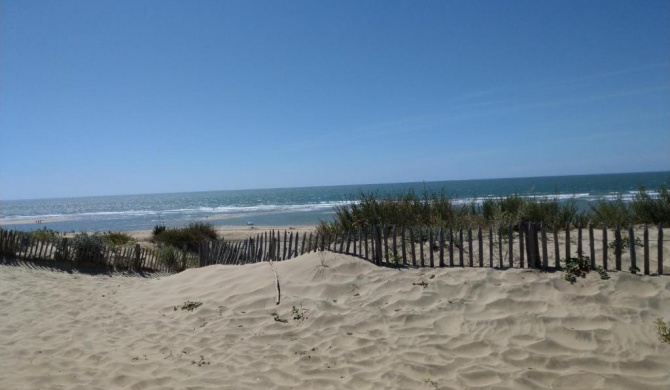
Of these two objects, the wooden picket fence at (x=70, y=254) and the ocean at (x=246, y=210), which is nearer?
the wooden picket fence at (x=70, y=254)

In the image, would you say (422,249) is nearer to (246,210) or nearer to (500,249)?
(500,249)

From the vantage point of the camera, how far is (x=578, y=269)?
245 inches

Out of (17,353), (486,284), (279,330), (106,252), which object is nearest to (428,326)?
(486,284)

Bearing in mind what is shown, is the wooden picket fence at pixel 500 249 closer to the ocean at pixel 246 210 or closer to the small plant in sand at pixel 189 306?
the small plant in sand at pixel 189 306

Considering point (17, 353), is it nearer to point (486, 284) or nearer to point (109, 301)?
point (109, 301)

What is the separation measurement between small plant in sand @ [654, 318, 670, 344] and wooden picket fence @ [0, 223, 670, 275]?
1437 millimetres

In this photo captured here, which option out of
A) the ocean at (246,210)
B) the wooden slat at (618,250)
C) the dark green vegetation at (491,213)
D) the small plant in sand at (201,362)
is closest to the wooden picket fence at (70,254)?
the dark green vegetation at (491,213)

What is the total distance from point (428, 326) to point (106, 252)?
10.2 m

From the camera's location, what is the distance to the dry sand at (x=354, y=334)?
4211 mm

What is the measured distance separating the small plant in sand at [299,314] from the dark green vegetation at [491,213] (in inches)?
Answer: 178

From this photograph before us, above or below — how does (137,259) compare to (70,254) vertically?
below

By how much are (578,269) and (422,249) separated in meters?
2.34

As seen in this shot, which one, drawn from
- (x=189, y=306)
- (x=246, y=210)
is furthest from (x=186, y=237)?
(x=246, y=210)

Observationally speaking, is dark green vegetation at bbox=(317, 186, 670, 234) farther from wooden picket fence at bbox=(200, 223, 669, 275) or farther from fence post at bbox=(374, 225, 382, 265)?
fence post at bbox=(374, 225, 382, 265)
